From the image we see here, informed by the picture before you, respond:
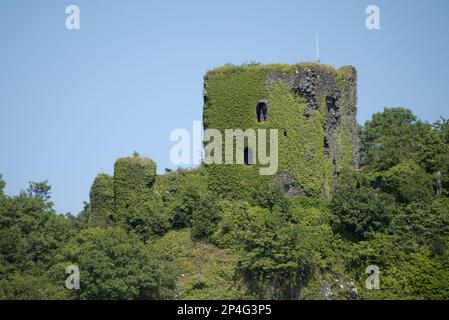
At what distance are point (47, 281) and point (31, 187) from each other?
62.1 ft

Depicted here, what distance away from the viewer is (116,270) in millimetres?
54875

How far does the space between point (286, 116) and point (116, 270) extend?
33.2ft

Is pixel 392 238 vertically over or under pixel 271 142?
under

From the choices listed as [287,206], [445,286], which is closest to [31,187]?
[287,206]

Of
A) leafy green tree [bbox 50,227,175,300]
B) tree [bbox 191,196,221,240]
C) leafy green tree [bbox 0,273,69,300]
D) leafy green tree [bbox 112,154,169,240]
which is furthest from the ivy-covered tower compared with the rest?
leafy green tree [bbox 0,273,69,300]

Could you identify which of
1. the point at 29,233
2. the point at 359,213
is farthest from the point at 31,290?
the point at 359,213

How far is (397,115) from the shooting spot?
74.2m

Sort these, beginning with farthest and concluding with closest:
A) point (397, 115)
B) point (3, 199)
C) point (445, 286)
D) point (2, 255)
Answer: point (397, 115)
point (3, 199)
point (2, 255)
point (445, 286)

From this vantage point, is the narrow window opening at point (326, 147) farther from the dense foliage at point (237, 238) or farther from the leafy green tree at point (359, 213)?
the leafy green tree at point (359, 213)

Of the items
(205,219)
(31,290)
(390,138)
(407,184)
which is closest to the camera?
(31,290)

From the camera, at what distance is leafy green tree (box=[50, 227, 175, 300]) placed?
5447cm

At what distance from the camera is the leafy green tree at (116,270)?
5447 cm

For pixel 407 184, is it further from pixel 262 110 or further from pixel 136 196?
pixel 136 196

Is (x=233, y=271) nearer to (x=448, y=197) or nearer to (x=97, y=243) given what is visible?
(x=97, y=243)
